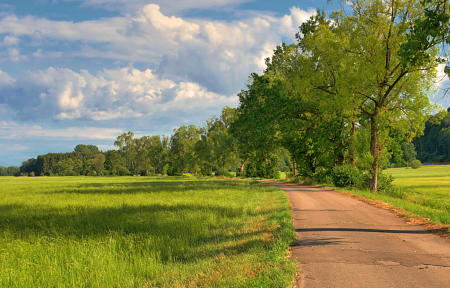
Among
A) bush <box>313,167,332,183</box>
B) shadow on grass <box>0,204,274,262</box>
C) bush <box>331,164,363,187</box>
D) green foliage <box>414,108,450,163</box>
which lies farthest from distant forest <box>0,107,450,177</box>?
shadow on grass <box>0,204,274,262</box>

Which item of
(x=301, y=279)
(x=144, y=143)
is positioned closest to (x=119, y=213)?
(x=301, y=279)

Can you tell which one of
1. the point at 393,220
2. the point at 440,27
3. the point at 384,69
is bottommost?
the point at 393,220

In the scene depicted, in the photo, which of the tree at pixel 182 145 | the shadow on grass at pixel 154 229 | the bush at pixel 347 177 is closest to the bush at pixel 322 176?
the bush at pixel 347 177

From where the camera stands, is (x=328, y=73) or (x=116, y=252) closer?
(x=116, y=252)

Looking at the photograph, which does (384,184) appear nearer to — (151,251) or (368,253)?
(368,253)

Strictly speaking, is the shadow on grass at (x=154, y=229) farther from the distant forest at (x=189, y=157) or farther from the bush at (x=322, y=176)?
the distant forest at (x=189, y=157)

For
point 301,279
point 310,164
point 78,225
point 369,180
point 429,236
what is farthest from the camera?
point 310,164

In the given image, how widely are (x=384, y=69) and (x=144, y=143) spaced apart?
411 ft

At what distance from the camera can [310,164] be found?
140ft

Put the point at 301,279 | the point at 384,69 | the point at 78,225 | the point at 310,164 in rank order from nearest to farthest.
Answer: the point at 301,279 → the point at 78,225 → the point at 384,69 → the point at 310,164

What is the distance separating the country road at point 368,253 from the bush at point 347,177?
16.5 metres

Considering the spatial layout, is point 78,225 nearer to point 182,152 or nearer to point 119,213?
point 119,213

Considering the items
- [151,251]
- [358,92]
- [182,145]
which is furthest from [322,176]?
[182,145]

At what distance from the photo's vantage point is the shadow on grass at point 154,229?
9.04 m
